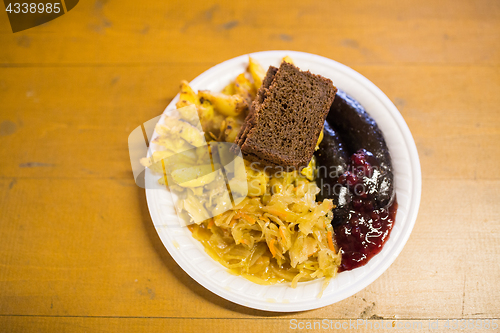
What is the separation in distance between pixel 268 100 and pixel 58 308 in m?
2.15

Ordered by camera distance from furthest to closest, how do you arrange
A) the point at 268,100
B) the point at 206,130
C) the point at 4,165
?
the point at 4,165 → the point at 206,130 → the point at 268,100

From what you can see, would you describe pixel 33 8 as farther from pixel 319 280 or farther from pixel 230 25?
pixel 319 280

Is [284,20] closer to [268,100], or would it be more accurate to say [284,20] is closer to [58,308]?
[268,100]

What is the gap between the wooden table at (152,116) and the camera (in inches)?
89.7

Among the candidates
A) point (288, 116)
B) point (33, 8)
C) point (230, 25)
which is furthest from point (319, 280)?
point (33, 8)

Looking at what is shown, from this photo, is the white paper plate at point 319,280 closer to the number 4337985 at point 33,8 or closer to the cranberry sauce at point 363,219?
the cranberry sauce at point 363,219

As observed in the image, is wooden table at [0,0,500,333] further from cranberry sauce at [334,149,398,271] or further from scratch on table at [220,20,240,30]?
→ cranberry sauce at [334,149,398,271]

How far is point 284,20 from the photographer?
9.39ft

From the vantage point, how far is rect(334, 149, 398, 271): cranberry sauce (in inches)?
80.1

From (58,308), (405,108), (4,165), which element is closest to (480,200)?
(405,108)

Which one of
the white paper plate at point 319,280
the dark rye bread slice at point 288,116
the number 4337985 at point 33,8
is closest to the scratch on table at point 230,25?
the white paper plate at point 319,280

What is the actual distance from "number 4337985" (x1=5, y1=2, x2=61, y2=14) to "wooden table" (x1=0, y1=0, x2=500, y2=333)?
5.8 inches

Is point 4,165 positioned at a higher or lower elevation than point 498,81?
lower

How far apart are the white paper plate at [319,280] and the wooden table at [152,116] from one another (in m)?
0.30
